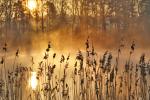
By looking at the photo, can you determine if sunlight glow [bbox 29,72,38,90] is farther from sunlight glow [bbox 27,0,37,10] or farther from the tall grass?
sunlight glow [bbox 27,0,37,10]

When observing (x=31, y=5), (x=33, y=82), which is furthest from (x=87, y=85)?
(x=31, y=5)

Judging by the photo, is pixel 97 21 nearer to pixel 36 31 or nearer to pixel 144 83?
pixel 36 31

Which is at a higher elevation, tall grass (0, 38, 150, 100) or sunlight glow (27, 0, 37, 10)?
sunlight glow (27, 0, 37, 10)

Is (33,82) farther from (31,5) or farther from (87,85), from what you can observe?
(31,5)

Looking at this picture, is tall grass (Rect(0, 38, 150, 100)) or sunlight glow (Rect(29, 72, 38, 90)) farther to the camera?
sunlight glow (Rect(29, 72, 38, 90))

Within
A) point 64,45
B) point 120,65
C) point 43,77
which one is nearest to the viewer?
point 43,77

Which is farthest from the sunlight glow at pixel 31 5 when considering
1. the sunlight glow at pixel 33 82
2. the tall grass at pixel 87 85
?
the tall grass at pixel 87 85

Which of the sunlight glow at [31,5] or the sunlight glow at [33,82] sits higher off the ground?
the sunlight glow at [31,5]

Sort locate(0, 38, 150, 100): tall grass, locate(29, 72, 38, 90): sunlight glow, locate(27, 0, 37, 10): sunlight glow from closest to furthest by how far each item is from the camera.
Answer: locate(0, 38, 150, 100): tall grass < locate(29, 72, 38, 90): sunlight glow < locate(27, 0, 37, 10): sunlight glow

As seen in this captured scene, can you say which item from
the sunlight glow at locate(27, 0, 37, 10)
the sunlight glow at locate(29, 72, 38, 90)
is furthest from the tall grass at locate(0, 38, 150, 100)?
the sunlight glow at locate(27, 0, 37, 10)

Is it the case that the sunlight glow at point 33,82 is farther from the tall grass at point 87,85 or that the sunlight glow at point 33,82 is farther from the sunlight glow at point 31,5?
the sunlight glow at point 31,5

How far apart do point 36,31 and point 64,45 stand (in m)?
2.49

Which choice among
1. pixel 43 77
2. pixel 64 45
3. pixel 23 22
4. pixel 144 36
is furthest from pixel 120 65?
pixel 23 22

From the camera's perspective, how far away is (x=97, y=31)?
13.9 metres
